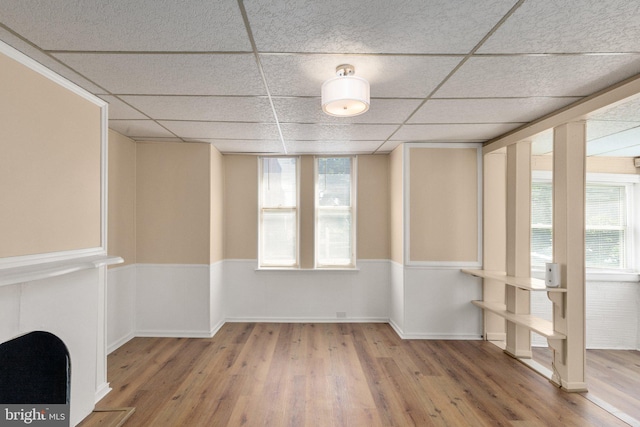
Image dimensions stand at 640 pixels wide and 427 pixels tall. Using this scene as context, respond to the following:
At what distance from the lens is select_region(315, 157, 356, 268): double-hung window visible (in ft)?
17.0

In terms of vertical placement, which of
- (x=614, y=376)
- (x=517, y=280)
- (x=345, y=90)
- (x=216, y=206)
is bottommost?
(x=614, y=376)

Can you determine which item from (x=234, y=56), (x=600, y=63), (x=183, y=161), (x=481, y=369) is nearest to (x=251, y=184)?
(x=183, y=161)

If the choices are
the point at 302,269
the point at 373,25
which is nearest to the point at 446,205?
the point at 302,269

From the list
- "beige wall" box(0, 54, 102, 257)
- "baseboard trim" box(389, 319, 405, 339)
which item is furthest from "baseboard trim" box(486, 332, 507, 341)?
"beige wall" box(0, 54, 102, 257)

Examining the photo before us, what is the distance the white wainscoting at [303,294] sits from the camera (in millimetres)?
5051

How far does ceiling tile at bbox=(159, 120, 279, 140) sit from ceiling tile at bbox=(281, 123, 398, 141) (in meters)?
0.18

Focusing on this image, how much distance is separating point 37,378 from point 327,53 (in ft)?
7.21

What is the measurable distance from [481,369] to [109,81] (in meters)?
4.05

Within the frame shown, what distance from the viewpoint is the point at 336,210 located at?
5.19 meters

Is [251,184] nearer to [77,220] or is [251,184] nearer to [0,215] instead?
[77,220]

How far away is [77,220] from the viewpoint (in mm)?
2555

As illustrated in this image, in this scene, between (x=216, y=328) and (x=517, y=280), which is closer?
(x=517, y=280)

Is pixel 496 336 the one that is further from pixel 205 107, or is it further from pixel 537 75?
pixel 205 107

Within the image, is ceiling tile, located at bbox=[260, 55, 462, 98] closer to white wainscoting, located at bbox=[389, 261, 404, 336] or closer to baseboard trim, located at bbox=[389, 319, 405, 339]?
white wainscoting, located at bbox=[389, 261, 404, 336]
